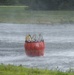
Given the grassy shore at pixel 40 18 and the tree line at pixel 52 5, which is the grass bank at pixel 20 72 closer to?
the grassy shore at pixel 40 18

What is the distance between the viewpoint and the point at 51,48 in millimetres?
27938

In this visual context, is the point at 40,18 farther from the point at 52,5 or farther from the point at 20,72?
the point at 20,72

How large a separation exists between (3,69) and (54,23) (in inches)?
1596

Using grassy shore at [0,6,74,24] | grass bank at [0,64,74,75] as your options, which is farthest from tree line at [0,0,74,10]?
grass bank at [0,64,74,75]

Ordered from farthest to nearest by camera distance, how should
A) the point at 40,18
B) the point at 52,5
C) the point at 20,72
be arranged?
1. the point at 52,5
2. the point at 40,18
3. the point at 20,72

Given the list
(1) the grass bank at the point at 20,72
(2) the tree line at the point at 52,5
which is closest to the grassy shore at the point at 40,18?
(2) the tree line at the point at 52,5

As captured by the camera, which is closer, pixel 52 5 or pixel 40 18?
pixel 40 18

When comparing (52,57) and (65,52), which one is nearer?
(52,57)

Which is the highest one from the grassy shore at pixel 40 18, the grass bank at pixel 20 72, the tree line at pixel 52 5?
the tree line at pixel 52 5

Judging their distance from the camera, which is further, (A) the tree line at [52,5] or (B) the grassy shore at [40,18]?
(A) the tree line at [52,5]

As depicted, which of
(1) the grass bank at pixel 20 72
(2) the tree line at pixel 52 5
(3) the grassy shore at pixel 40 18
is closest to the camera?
(1) the grass bank at pixel 20 72

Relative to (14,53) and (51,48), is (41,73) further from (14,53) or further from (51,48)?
(51,48)

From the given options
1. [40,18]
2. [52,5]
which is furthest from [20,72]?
[52,5]

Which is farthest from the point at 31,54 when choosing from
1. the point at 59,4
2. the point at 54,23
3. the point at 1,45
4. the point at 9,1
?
the point at 9,1
